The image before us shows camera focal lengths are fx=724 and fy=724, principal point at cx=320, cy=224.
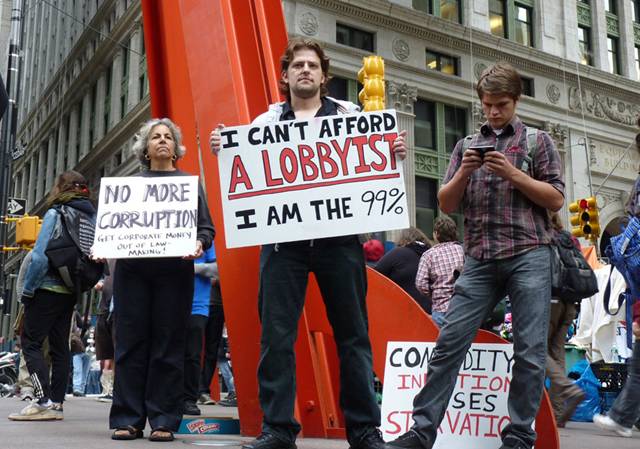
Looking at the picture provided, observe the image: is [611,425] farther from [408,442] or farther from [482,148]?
[482,148]

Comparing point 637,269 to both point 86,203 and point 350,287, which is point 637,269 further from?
point 86,203

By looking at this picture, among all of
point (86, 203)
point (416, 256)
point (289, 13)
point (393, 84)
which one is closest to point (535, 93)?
point (393, 84)

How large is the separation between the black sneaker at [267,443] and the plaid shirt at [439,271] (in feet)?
10.0

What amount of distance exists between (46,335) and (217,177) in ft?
6.76

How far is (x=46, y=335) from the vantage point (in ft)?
18.4

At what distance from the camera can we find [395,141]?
3.71 metres

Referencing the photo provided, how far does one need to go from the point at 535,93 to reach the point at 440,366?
27949 mm

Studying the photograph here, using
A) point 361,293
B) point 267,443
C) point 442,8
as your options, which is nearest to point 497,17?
point 442,8

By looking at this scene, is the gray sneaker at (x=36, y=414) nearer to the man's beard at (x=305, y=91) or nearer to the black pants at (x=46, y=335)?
the black pants at (x=46, y=335)

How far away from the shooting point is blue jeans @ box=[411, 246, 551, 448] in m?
3.45

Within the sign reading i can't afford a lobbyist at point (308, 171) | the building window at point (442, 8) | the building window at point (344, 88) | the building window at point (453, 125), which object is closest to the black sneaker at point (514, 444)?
the sign reading i can't afford a lobbyist at point (308, 171)

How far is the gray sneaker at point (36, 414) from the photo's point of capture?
18.1ft

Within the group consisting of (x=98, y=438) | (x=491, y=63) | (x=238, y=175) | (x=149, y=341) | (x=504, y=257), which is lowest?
(x=98, y=438)

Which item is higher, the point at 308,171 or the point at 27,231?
the point at 27,231
